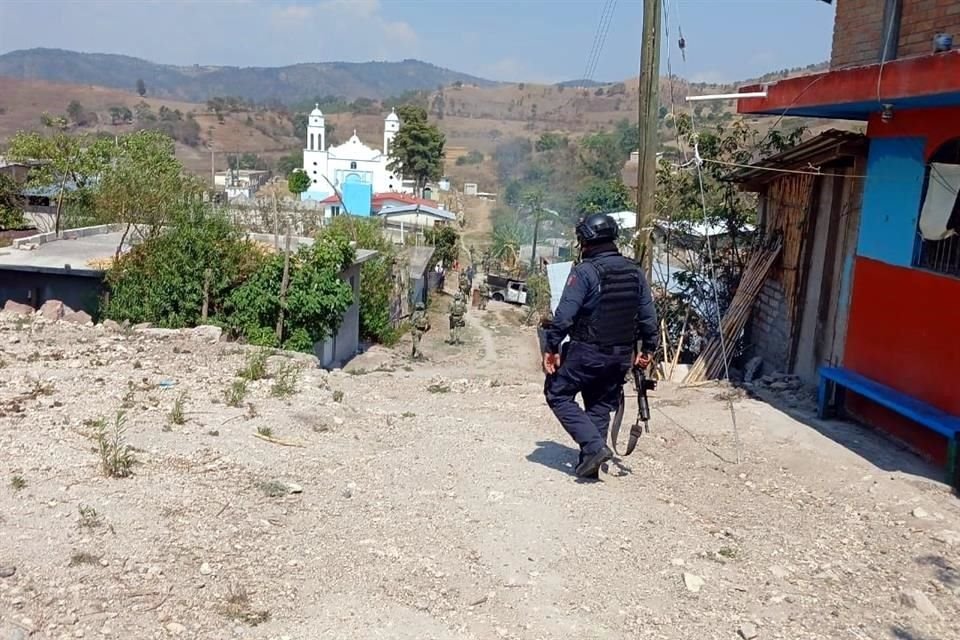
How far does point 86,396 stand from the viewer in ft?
26.5

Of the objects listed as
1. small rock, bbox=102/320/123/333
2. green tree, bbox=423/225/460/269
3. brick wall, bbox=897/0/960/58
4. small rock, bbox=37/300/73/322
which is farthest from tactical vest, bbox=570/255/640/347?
green tree, bbox=423/225/460/269

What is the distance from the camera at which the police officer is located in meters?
6.05

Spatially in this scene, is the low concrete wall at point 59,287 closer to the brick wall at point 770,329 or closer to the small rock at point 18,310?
the small rock at point 18,310

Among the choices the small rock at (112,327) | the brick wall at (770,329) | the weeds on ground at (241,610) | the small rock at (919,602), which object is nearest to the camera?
the weeds on ground at (241,610)

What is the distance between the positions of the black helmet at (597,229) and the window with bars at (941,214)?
307cm

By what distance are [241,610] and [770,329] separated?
352 inches

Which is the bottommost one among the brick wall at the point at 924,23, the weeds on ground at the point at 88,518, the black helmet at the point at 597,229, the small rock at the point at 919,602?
the small rock at the point at 919,602

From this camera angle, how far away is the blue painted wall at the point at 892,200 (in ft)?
26.0

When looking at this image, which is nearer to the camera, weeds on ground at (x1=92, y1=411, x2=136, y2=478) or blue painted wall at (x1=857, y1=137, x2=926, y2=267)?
weeds on ground at (x1=92, y1=411, x2=136, y2=478)

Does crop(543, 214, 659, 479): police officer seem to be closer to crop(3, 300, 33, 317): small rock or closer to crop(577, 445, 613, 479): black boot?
crop(577, 445, 613, 479): black boot

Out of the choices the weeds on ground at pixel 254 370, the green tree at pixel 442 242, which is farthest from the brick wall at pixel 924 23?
the green tree at pixel 442 242

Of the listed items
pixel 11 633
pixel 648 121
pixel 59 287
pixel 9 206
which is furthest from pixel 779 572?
pixel 9 206

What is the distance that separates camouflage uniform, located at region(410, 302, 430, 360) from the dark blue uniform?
57.2ft

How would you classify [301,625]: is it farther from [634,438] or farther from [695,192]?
[695,192]
